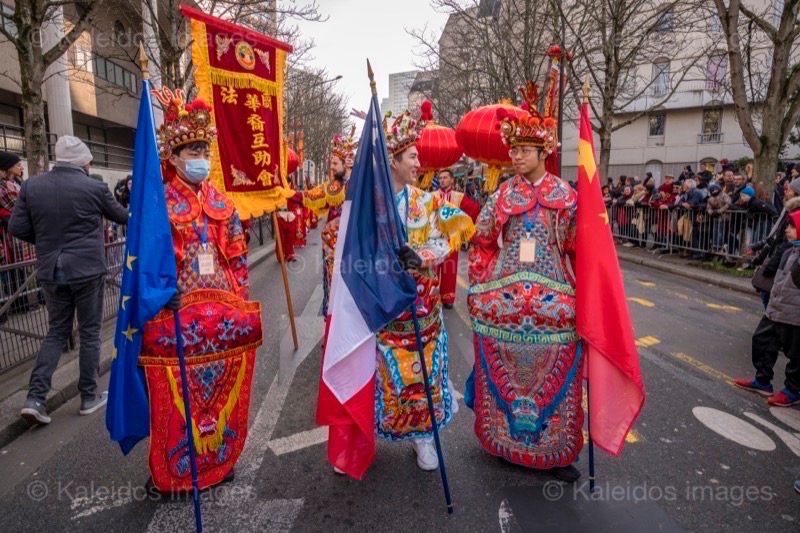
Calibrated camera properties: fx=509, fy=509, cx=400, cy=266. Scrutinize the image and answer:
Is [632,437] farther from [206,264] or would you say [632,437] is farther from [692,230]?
[692,230]

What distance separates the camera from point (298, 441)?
12.0 feet

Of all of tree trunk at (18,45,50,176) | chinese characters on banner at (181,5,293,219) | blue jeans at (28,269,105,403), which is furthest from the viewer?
tree trunk at (18,45,50,176)

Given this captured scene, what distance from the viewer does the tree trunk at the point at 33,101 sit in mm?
5969

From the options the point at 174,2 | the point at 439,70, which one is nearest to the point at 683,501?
the point at 174,2

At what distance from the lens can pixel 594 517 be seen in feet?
9.16

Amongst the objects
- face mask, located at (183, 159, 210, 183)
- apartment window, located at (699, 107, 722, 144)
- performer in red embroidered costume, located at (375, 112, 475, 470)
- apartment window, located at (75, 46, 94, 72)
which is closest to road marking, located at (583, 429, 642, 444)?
performer in red embroidered costume, located at (375, 112, 475, 470)

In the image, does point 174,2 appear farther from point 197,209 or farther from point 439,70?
point 439,70

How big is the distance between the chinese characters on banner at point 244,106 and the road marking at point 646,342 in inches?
169

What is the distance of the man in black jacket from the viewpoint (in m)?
3.87

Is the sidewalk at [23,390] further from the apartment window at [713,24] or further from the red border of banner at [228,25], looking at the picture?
the apartment window at [713,24]

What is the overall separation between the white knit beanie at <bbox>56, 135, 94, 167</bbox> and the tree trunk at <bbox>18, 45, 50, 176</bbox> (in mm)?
2764

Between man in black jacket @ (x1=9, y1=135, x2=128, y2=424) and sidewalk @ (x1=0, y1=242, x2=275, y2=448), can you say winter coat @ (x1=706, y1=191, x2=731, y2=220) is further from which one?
sidewalk @ (x1=0, y1=242, x2=275, y2=448)

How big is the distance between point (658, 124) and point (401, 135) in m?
37.1

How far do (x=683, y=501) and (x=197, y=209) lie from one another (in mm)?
3281
